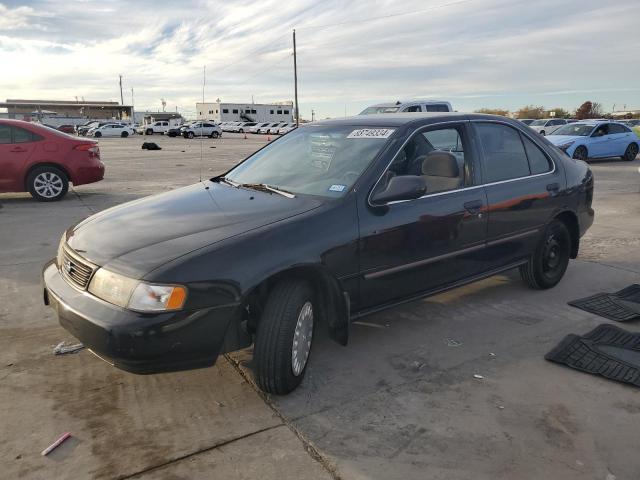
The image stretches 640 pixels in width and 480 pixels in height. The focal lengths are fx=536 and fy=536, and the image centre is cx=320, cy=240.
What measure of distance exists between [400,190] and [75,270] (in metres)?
1.99

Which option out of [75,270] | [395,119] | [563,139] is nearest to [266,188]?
[395,119]

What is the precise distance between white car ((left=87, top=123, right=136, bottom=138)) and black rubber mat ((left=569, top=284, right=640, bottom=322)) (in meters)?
53.8

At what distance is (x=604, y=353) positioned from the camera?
3.70 m

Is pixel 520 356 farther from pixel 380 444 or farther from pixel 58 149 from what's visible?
pixel 58 149

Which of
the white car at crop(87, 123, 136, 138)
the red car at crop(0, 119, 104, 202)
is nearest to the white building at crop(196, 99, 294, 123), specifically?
the white car at crop(87, 123, 136, 138)

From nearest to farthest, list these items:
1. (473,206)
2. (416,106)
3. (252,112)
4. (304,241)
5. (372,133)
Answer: (304,241) < (372,133) < (473,206) < (416,106) < (252,112)

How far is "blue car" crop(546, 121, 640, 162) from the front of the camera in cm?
1726

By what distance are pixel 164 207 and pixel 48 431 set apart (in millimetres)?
1507

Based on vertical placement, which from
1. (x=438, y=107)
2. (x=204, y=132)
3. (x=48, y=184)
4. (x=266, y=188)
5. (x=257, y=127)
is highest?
(x=257, y=127)

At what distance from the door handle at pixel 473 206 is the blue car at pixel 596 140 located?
14529mm

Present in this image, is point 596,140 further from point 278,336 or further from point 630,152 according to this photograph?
point 278,336

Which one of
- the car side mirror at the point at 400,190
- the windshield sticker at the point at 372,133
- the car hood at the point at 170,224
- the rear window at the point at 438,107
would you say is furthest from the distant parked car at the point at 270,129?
the car side mirror at the point at 400,190


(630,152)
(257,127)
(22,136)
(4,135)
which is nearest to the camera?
(4,135)

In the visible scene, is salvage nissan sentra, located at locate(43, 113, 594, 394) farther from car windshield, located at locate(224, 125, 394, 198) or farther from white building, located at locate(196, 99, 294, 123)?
white building, located at locate(196, 99, 294, 123)
